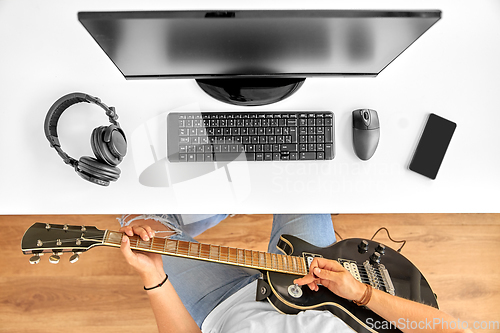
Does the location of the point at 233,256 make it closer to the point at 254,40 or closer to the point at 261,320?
the point at 261,320

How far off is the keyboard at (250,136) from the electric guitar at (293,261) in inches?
9.4

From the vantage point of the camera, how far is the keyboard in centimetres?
77

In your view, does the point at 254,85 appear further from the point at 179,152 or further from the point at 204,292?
the point at 204,292

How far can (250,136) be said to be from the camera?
0.78 meters

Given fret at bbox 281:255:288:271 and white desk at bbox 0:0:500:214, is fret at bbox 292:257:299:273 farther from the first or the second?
white desk at bbox 0:0:500:214

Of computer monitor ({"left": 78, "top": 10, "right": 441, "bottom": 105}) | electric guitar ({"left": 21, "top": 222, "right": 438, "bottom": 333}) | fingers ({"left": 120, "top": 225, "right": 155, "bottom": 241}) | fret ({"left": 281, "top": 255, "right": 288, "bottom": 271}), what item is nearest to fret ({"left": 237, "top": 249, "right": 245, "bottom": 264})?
electric guitar ({"left": 21, "top": 222, "right": 438, "bottom": 333})

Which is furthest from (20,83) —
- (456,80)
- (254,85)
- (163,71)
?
(456,80)

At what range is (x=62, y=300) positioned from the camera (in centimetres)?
122

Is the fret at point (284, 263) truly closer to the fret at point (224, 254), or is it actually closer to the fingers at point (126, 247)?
the fret at point (224, 254)

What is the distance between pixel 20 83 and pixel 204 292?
772mm

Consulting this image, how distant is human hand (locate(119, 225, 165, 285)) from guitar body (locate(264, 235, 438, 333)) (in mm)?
291

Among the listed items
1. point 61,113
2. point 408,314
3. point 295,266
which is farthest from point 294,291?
point 61,113

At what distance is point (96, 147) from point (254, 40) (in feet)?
1.39

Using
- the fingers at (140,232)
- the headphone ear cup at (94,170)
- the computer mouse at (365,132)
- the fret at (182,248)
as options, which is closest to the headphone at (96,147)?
the headphone ear cup at (94,170)
